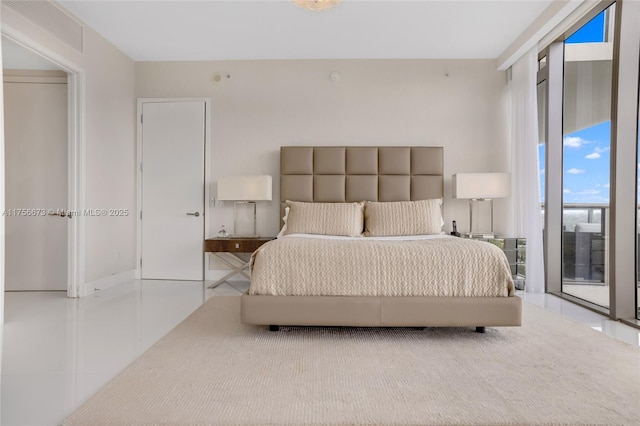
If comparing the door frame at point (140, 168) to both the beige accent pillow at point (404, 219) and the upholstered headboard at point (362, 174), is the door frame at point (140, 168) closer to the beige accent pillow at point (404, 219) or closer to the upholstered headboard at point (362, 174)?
the upholstered headboard at point (362, 174)

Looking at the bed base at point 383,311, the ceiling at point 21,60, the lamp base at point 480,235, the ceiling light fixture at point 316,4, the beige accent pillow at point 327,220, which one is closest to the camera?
the bed base at point 383,311

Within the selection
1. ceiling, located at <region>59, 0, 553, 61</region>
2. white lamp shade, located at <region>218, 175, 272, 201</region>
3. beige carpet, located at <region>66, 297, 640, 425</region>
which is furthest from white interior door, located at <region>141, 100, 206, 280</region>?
beige carpet, located at <region>66, 297, 640, 425</region>

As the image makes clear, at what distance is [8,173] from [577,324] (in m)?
6.00

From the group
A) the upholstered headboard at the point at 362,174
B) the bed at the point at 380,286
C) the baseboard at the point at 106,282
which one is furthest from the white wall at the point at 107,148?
the bed at the point at 380,286

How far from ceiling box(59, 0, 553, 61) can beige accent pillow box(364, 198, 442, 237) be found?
1.89 meters

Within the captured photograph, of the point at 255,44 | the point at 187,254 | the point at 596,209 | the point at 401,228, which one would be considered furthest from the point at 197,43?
the point at 596,209

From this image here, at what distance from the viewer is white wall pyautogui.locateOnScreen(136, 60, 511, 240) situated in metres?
5.05

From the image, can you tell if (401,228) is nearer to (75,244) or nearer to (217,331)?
(217,331)

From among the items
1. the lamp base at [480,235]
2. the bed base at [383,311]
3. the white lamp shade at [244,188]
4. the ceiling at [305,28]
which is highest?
the ceiling at [305,28]

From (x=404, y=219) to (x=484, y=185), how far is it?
1121mm

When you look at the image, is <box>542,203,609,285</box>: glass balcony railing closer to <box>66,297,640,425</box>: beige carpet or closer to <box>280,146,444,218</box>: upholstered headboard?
<box>66,297,640,425</box>: beige carpet

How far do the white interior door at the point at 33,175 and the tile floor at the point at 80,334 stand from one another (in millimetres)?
303

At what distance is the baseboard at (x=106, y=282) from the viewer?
4.27 meters

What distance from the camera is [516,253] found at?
4535mm
